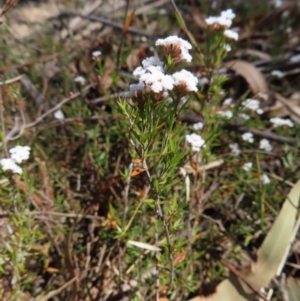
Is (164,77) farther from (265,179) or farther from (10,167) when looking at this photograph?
(265,179)

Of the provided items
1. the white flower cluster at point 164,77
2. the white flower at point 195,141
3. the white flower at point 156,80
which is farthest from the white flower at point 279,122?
the white flower at point 156,80

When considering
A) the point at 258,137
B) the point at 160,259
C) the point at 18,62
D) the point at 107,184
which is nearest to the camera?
the point at 160,259

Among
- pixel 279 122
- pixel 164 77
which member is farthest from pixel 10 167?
pixel 279 122

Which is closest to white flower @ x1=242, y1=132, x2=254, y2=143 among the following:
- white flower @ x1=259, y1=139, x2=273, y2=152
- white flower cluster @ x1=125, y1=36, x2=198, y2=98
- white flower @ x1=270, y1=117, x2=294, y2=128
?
white flower @ x1=259, y1=139, x2=273, y2=152

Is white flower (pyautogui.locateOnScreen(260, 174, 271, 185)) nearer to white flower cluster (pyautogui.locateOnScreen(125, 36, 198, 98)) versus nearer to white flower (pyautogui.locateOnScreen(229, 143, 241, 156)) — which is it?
white flower (pyautogui.locateOnScreen(229, 143, 241, 156))

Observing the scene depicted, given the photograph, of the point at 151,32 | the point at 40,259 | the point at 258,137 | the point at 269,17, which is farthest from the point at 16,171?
the point at 269,17

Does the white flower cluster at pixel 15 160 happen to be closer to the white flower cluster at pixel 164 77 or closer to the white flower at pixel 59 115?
the white flower cluster at pixel 164 77

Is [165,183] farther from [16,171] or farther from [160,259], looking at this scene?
[16,171]
